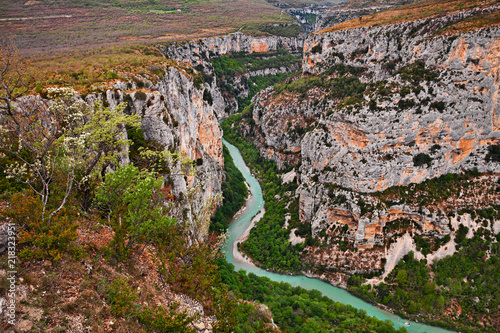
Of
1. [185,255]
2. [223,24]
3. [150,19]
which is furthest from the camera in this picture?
[223,24]

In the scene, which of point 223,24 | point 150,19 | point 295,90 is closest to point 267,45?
point 223,24

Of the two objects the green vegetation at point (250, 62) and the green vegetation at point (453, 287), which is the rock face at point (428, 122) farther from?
the green vegetation at point (250, 62)

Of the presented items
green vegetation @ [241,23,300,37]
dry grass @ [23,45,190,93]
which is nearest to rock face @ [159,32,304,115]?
green vegetation @ [241,23,300,37]

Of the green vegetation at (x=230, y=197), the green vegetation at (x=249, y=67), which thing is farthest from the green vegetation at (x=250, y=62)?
the green vegetation at (x=230, y=197)

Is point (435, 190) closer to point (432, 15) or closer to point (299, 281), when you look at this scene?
point (299, 281)

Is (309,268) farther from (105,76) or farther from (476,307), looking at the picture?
(105,76)

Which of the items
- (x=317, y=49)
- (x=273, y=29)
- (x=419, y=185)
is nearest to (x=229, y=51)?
(x=273, y=29)

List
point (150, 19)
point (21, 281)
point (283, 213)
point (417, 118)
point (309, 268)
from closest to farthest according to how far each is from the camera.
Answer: point (21, 281)
point (417, 118)
point (309, 268)
point (283, 213)
point (150, 19)
